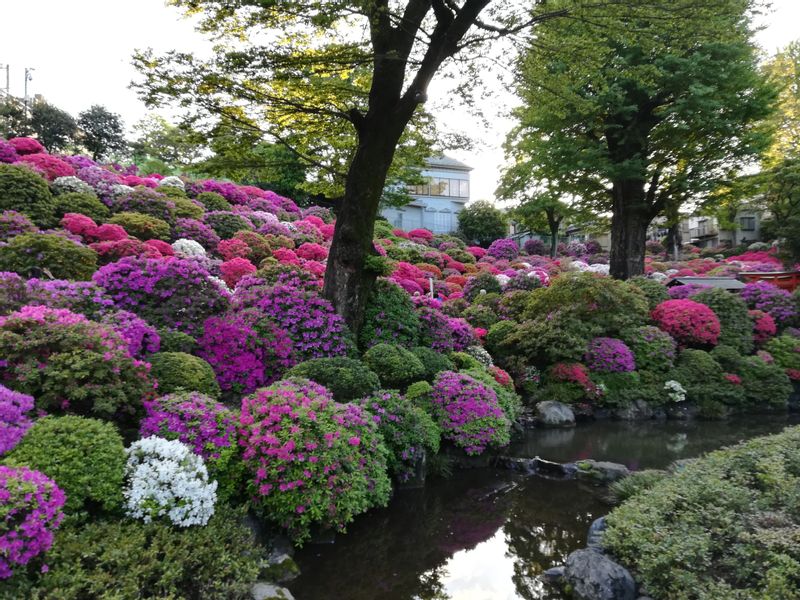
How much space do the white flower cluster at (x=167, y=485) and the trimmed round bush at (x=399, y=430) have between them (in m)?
2.05

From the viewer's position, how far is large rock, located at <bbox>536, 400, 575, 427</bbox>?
29.8ft

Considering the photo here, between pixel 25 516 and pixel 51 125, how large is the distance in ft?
78.7

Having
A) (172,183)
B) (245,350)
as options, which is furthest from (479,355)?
(172,183)

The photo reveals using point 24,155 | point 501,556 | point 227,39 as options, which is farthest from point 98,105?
point 501,556

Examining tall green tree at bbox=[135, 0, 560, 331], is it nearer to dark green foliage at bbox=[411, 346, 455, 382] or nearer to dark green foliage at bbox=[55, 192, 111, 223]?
dark green foliage at bbox=[411, 346, 455, 382]

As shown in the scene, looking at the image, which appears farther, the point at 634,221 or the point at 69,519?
the point at 634,221

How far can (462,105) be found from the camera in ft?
26.9

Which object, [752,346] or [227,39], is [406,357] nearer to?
[227,39]

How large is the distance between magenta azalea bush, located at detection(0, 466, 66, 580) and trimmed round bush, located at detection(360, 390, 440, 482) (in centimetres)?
303

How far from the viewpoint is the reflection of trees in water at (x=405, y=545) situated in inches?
151

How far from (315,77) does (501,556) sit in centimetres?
647

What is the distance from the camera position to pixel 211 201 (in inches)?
565

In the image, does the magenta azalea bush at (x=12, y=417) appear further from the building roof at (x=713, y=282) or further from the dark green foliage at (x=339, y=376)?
the building roof at (x=713, y=282)

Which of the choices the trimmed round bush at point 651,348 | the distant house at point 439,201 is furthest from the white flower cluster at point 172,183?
the distant house at point 439,201
